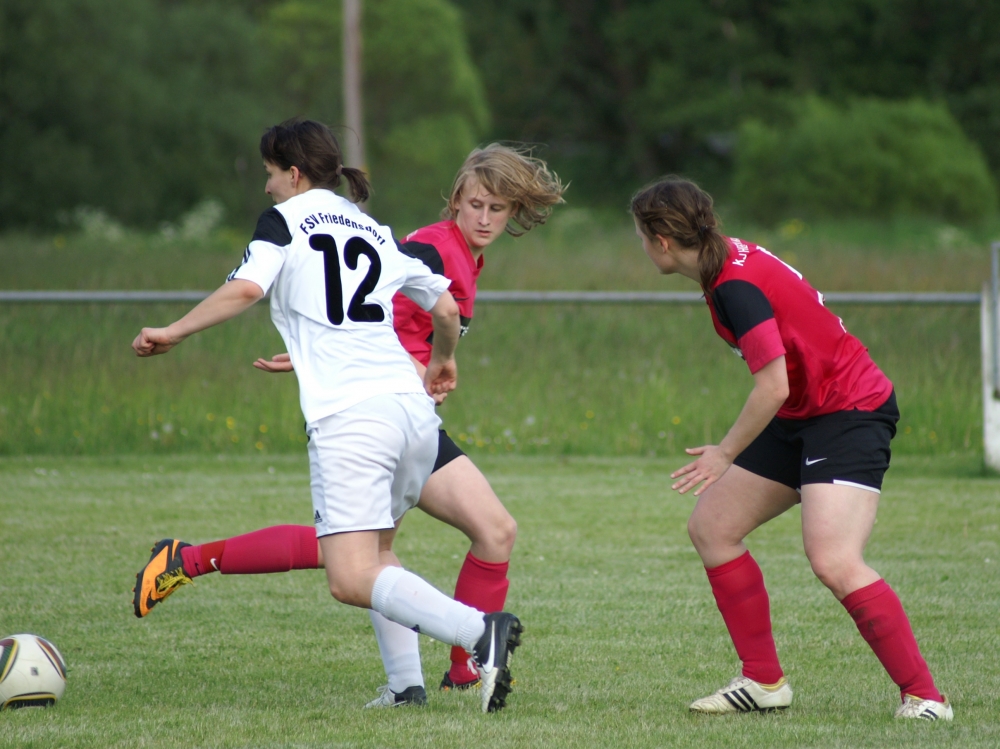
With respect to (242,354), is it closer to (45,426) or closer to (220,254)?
(45,426)

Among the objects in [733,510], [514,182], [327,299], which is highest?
[514,182]

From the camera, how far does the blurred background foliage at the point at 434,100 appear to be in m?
33.3

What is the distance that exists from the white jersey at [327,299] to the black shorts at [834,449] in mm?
1193

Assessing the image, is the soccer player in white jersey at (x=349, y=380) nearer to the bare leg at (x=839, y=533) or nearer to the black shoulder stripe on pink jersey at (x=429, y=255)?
the black shoulder stripe on pink jersey at (x=429, y=255)

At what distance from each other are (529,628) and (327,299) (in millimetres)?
2114

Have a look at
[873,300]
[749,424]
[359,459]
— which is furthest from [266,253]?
[873,300]

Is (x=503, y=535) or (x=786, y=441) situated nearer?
(x=786, y=441)

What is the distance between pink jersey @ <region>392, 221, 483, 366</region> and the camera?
4480 millimetres

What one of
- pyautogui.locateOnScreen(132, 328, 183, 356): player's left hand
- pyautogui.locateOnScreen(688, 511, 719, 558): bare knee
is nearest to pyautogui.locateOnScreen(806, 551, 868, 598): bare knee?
pyautogui.locateOnScreen(688, 511, 719, 558): bare knee

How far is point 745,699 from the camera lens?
13.3 ft

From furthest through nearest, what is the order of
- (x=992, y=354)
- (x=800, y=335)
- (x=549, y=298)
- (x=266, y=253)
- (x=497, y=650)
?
(x=549, y=298), (x=992, y=354), (x=800, y=335), (x=266, y=253), (x=497, y=650)

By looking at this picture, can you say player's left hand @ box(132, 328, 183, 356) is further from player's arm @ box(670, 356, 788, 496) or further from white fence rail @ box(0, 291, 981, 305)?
white fence rail @ box(0, 291, 981, 305)

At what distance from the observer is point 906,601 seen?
5.65 metres

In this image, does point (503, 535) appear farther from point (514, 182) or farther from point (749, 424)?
point (514, 182)
